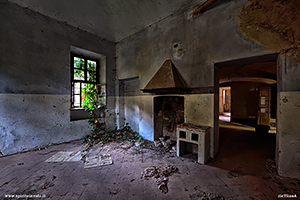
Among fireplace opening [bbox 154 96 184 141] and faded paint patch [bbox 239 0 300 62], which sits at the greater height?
faded paint patch [bbox 239 0 300 62]

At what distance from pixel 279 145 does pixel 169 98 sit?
2.81 m

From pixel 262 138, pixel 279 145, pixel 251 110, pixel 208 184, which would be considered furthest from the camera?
pixel 251 110

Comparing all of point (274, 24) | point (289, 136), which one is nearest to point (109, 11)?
point (274, 24)

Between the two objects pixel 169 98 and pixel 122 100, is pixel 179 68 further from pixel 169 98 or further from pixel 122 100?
pixel 122 100

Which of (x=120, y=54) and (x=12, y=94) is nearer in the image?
(x=12, y=94)

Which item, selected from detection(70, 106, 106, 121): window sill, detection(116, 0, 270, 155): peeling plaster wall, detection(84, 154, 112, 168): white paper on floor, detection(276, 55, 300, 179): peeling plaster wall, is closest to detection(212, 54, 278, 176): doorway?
detection(116, 0, 270, 155): peeling plaster wall

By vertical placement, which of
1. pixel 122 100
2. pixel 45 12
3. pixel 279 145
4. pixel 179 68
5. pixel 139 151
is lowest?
pixel 139 151

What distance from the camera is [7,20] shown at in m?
3.13

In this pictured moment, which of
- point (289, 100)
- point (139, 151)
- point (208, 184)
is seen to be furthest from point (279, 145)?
point (139, 151)

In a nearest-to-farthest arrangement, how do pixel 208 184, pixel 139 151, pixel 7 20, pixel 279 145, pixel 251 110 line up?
pixel 208 184
pixel 279 145
pixel 7 20
pixel 139 151
pixel 251 110

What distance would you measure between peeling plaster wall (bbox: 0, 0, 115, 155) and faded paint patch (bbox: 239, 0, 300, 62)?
16.4 feet

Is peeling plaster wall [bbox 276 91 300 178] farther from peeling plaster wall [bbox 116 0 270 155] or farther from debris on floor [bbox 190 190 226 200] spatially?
debris on floor [bbox 190 190 226 200]

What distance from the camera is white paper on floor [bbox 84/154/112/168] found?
8.95 feet

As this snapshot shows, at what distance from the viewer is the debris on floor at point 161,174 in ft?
6.68
